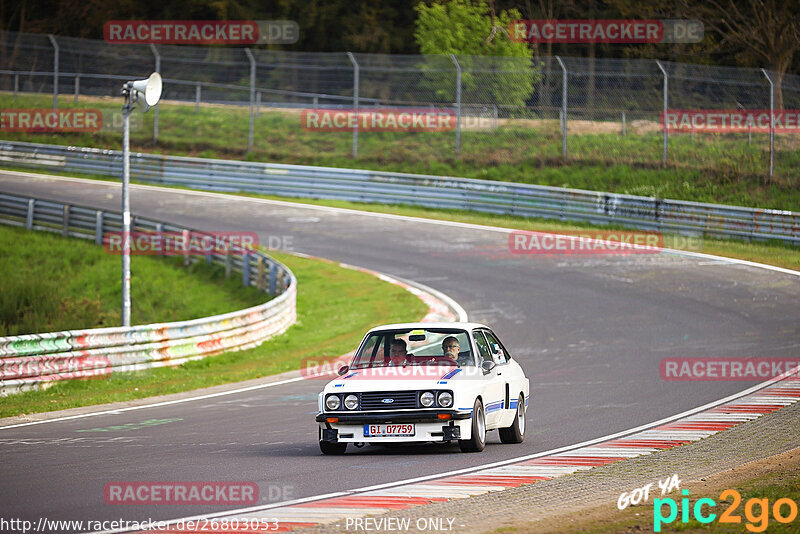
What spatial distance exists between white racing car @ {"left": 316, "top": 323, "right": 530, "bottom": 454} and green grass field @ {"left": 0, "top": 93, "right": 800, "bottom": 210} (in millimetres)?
23114

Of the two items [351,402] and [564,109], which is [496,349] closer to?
[351,402]

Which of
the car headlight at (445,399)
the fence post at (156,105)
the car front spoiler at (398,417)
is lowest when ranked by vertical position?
the car front spoiler at (398,417)

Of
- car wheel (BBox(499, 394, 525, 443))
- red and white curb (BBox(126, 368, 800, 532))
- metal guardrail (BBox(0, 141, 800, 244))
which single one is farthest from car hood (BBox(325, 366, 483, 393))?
metal guardrail (BBox(0, 141, 800, 244))

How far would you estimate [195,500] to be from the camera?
27.7 feet

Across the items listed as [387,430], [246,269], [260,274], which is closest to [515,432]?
Answer: [387,430]

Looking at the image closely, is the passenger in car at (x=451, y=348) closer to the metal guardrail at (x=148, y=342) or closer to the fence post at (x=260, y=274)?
the metal guardrail at (x=148, y=342)

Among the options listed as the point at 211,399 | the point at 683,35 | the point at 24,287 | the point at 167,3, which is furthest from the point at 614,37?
the point at 211,399

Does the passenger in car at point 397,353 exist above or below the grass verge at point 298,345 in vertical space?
above

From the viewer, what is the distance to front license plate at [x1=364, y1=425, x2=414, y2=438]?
10.7 metres

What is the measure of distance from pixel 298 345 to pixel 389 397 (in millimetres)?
11439

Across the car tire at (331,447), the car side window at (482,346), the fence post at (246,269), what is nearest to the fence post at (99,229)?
the fence post at (246,269)

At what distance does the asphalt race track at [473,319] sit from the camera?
9.70 meters

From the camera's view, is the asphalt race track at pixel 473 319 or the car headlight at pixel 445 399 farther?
the car headlight at pixel 445 399

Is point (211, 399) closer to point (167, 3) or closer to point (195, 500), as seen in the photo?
point (195, 500)
